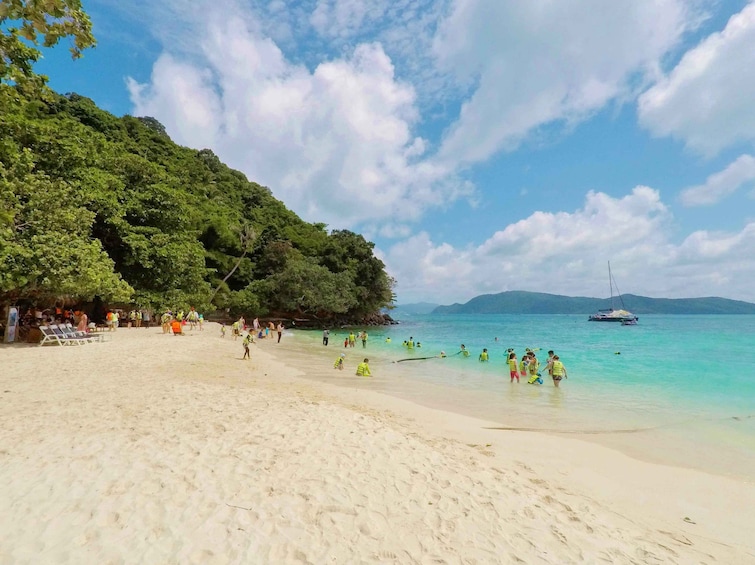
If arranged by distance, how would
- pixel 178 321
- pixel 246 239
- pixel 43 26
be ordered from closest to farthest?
1. pixel 43 26
2. pixel 178 321
3. pixel 246 239

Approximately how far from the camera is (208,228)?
42.5 metres

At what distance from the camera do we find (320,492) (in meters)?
4.38

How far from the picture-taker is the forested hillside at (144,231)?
49.1ft

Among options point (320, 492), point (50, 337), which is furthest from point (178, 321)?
point (320, 492)

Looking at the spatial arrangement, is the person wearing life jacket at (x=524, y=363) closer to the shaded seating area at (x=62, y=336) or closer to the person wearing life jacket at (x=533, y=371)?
the person wearing life jacket at (x=533, y=371)

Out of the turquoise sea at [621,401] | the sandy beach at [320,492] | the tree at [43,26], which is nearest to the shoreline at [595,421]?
the turquoise sea at [621,401]

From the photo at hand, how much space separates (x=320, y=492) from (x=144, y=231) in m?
30.6

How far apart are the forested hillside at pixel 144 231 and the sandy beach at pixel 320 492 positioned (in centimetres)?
338

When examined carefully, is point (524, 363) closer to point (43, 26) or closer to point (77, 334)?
point (43, 26)

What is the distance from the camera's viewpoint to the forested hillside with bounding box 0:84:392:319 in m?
15.0

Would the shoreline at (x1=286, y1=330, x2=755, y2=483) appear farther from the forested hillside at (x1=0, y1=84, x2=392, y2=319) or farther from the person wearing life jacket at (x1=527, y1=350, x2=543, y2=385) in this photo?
the forested hillside at (x1=0, y1=84, x2=392, y2=319)

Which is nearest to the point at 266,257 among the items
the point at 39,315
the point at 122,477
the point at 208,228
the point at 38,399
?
the point at 208,228

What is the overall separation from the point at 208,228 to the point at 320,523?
43356 millimetres

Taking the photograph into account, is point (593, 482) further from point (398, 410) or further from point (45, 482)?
point (45, 482)
